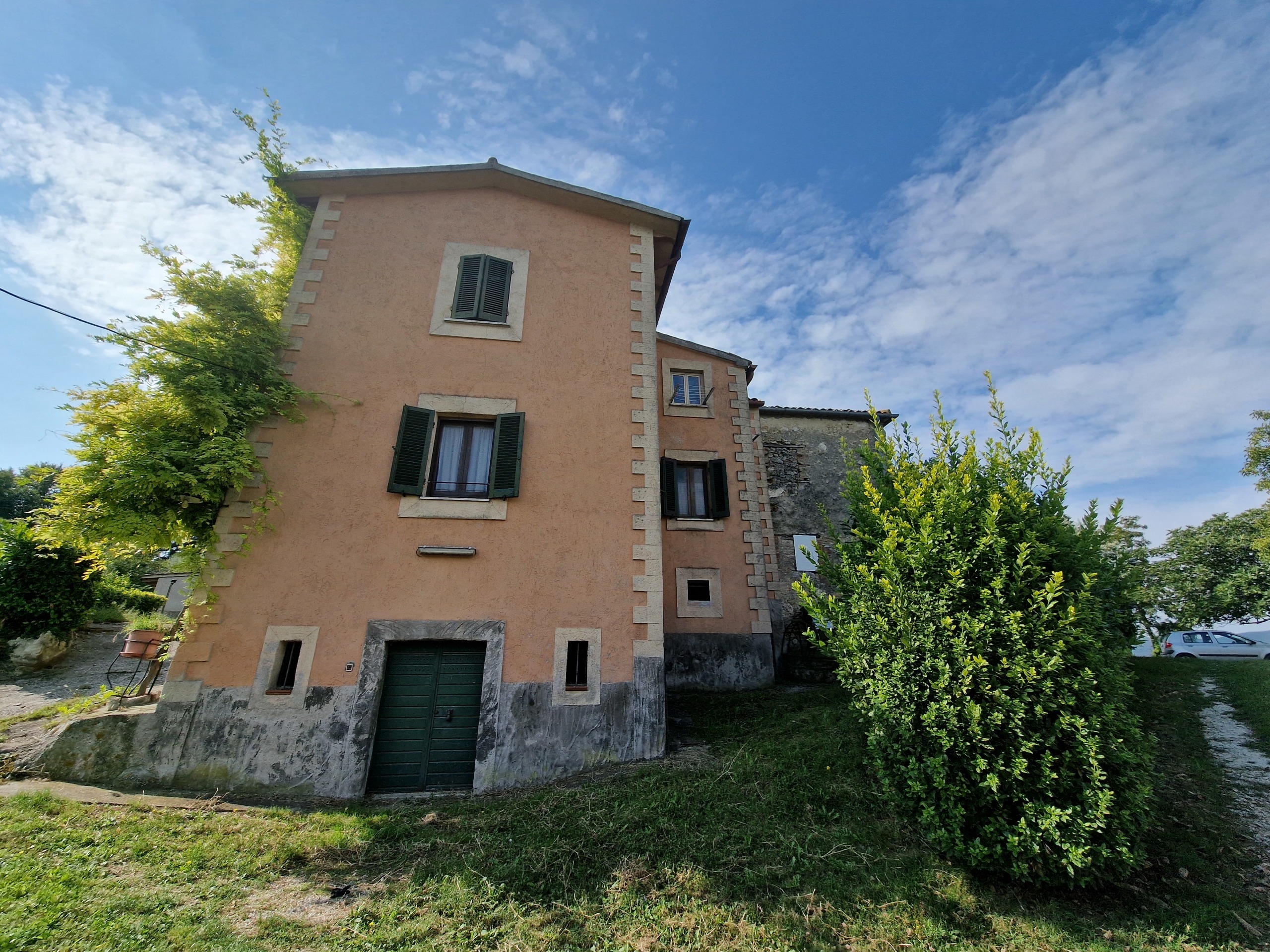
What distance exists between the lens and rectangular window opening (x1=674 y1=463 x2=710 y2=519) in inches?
490

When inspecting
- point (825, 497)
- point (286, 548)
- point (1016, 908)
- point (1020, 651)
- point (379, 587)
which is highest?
point (825, 497)

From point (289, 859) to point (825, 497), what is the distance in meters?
14.0

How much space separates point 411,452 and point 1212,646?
29306 millimetres

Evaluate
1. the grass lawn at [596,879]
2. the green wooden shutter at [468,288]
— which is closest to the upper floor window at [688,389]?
the green wooden shutter at [468,288]

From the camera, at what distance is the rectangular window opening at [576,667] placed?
697cm

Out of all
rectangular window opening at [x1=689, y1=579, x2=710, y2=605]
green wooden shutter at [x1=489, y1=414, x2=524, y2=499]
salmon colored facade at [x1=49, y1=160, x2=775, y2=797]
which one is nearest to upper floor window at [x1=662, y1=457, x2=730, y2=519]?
rectangular window opening at [x1=689, y1=579, x2=710, y2=605]

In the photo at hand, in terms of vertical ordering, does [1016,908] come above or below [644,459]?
below

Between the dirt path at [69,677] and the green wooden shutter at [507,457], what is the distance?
25.7ft

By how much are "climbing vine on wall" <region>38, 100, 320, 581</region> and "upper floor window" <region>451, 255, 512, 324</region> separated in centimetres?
264

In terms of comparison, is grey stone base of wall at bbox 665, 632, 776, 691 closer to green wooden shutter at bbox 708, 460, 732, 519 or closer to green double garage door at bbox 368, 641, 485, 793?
green wooden shutter at bbox 708, 460, 732, 519

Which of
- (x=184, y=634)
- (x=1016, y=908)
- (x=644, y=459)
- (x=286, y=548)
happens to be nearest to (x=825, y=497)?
(x=644, y=459)

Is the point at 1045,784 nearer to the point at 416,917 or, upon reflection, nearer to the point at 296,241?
the point at 416,917

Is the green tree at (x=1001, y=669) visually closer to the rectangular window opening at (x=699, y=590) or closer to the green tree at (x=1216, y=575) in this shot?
the rectangular window opening at (x=699, y=590)

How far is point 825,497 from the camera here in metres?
15.4
